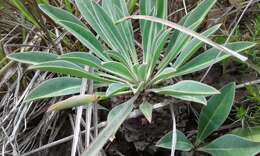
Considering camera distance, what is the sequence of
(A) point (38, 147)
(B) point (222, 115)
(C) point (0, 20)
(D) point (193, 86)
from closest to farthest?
(D) point (193, 86)
(B) point (222, 115)
(A) point (38, 147)
(C) point (0, 20)

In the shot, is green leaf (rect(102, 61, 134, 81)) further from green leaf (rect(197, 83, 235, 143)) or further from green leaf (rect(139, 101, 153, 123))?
green leaf (rect(197, 83, 235, 143))

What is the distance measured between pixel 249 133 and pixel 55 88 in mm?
559

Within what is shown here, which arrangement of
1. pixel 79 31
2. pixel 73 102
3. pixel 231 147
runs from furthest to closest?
pixel 79 31 → pixel 231 147 → pixel 73 102

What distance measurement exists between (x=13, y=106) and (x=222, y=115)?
671 millimetres

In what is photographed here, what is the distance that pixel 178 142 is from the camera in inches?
47.9

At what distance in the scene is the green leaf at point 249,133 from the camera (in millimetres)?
1217

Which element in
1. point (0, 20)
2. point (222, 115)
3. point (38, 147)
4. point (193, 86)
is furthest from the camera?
point (0, 20)

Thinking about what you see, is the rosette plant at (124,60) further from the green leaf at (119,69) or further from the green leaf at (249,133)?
the green leaf at (249,133)

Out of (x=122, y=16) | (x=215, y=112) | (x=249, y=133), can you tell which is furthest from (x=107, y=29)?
(x=249, y=133)

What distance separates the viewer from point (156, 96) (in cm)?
129

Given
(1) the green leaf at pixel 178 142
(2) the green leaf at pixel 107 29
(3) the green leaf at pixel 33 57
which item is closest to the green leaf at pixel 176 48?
(2) the green leaf at pixel 107 29

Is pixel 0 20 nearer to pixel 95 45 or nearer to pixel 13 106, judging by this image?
pixel 13 106

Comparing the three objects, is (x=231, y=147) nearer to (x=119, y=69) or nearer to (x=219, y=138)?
(x=219, y=138)

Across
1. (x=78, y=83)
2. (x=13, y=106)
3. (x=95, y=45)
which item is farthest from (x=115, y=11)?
(x=13, y=106)
